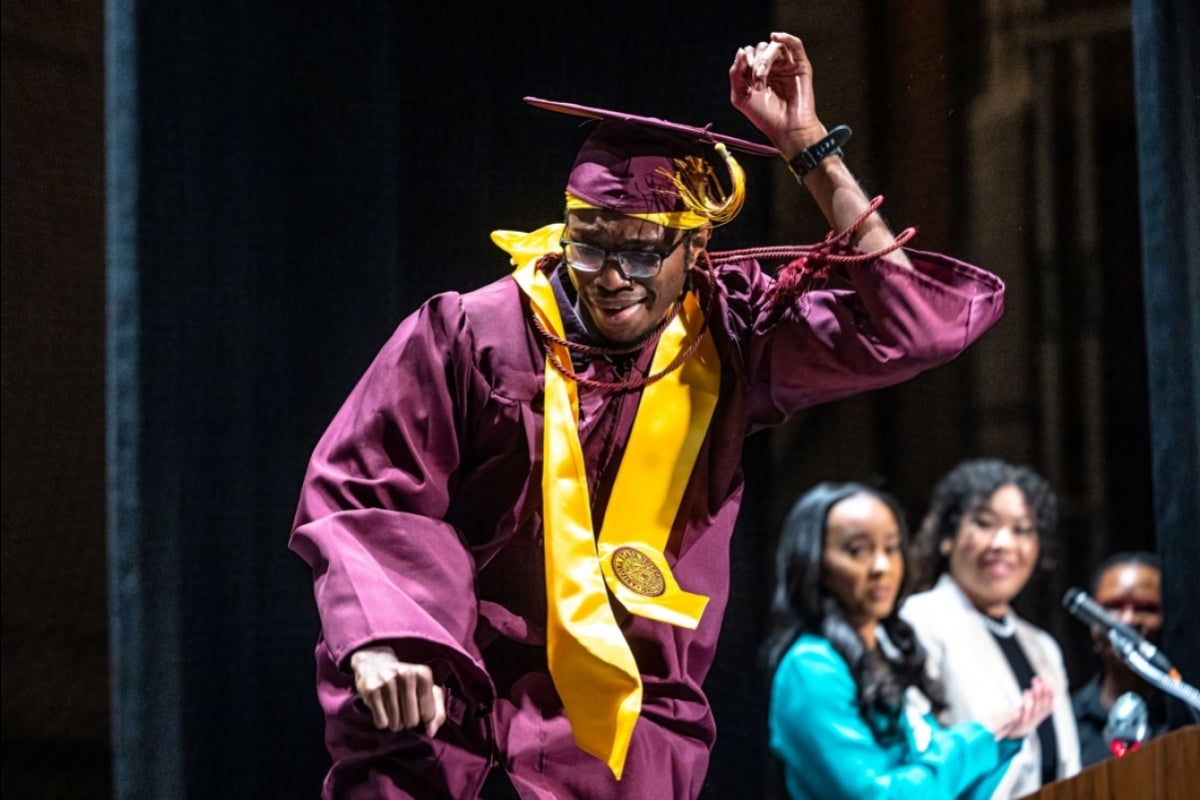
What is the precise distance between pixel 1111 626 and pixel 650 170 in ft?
4.17

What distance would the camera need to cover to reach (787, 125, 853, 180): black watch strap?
6.40 feet

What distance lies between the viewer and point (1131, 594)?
108 inches

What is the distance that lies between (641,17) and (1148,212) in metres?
0.98

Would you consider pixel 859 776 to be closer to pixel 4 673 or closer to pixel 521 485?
pixel 521 485

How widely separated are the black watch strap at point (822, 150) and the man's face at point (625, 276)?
150 millimetres

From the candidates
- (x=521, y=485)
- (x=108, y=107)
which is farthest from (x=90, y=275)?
(x=521, y=485)

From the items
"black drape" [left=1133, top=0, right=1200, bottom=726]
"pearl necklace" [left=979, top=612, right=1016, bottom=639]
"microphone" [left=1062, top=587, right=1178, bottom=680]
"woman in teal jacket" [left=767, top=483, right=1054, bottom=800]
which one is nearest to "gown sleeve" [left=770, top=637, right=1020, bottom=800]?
"woman in teal jacket" [left=767, top=483, right=1054, bottom=800]

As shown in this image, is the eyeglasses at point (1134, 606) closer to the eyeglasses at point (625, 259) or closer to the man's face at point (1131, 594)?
the man's face at point (1131, 594)

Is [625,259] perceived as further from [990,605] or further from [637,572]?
[990,605]

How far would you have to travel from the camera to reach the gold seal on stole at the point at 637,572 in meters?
1.96

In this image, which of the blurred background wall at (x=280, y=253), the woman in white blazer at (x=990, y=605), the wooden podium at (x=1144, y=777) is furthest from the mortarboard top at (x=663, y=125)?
the wooden podium at (x=1144, y=777)

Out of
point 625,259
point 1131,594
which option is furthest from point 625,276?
point 1131,594

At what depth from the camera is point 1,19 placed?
2.35m

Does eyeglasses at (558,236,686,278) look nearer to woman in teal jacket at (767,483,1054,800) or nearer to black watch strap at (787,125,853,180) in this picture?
black watch strap at (787,125,853,180)
